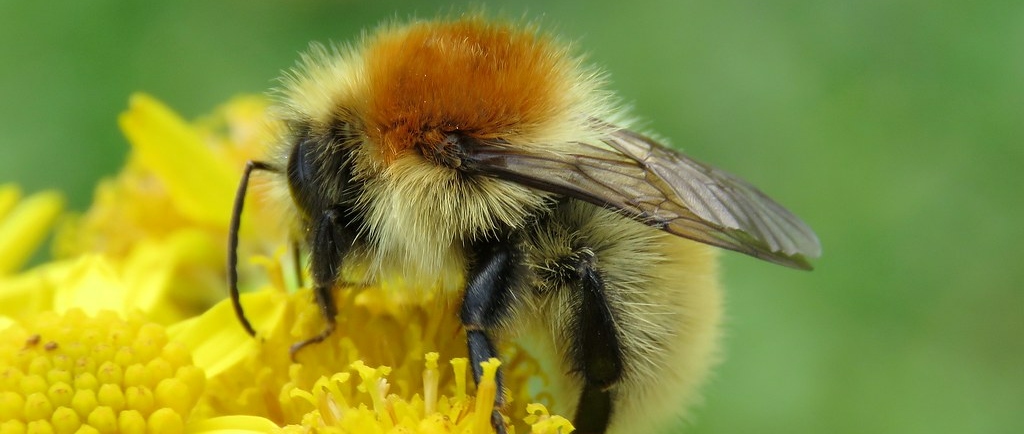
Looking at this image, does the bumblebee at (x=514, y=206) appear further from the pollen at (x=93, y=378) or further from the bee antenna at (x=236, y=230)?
the pollen at (x=93, y=378)

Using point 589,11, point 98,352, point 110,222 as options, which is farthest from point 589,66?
point 589,11

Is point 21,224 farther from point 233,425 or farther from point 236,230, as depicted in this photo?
point 233,425

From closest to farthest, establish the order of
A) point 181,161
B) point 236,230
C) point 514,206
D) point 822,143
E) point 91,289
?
point 514,206 < point 236,230 < point 91,289 < point 181,161 < point 822,143

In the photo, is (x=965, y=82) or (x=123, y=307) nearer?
(x=123, y=307)

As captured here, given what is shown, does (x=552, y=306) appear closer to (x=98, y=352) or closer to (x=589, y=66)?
(x=589, y=66)

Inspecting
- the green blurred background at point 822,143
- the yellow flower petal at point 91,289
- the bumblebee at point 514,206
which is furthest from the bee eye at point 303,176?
the green blurred background at point 822,143

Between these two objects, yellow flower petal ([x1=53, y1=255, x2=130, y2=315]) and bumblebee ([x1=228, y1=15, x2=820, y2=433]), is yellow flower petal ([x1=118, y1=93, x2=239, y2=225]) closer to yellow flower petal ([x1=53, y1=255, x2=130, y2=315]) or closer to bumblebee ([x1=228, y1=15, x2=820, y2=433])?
yellow flower petal ([x1=53, y1=255, x2=130, y2=315])

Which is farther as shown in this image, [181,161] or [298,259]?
[181,161]

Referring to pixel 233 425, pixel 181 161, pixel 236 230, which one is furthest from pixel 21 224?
pixel 233 425
